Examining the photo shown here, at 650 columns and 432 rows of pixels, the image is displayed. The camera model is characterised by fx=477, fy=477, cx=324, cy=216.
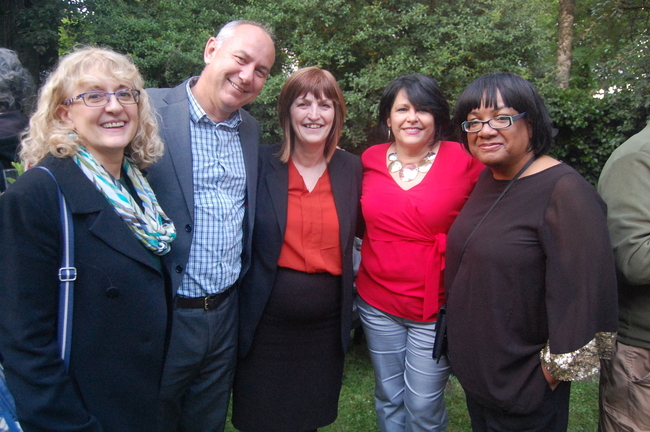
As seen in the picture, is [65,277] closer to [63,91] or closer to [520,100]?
[63,91]

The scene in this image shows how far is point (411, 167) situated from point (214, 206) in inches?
45.6

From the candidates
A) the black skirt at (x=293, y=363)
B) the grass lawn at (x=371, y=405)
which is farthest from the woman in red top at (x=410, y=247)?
the grass lawn at (x=371, y=405)

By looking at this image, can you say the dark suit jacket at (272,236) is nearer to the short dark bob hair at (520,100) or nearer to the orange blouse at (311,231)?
the orange blouse at (311,231)

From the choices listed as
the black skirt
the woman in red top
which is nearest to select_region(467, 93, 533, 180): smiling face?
the woman in red top

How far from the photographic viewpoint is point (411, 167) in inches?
110

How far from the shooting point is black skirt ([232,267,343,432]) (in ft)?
8.65

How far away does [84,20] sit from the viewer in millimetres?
6703

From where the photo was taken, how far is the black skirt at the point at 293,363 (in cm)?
264

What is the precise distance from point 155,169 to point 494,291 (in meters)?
1.64

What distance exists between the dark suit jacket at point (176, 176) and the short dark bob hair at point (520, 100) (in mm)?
1263

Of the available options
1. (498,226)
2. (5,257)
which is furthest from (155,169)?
(498,226)

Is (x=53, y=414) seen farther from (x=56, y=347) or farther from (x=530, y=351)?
(x=530, y=351)

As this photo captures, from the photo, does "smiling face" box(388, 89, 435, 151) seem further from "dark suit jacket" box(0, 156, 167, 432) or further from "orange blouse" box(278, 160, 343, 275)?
"dark suit jacket" box(0, 156, 167, 432)

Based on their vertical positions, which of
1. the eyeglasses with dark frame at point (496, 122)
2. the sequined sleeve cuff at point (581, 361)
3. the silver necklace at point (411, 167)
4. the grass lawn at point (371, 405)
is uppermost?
the eyeglasses with dark frame at point (496, 122)
